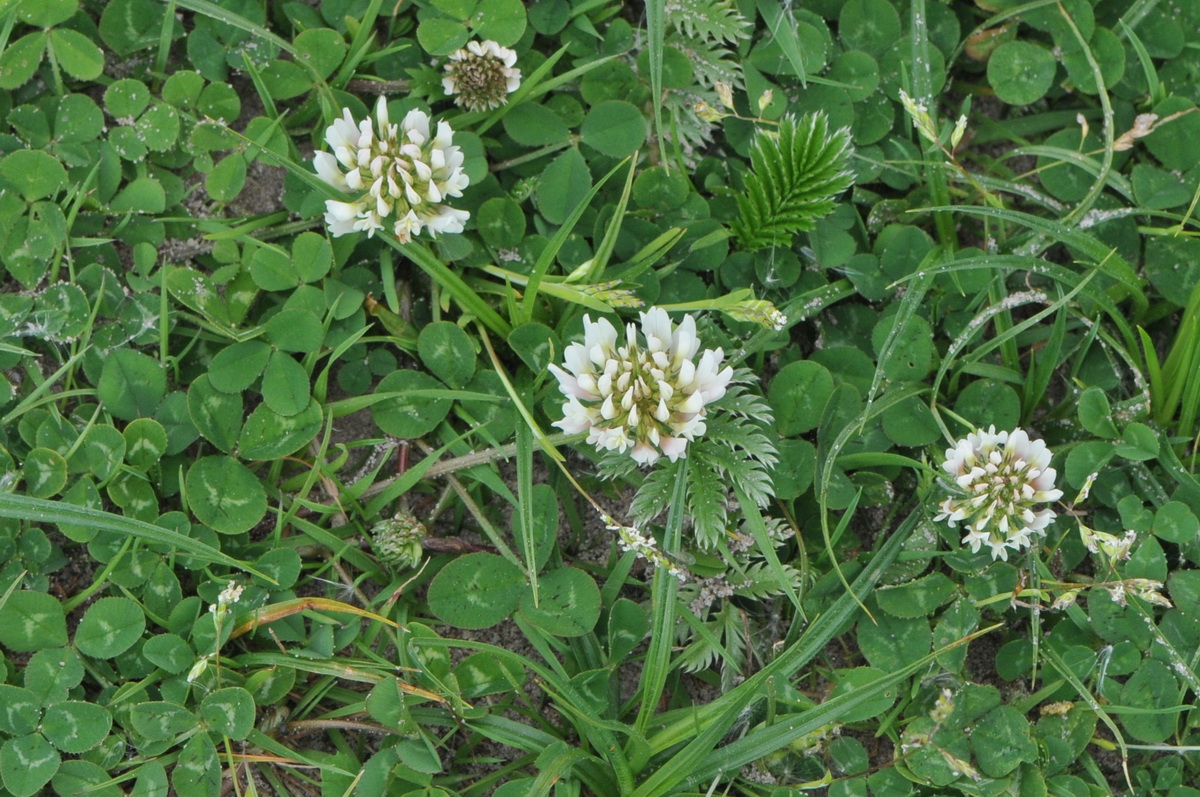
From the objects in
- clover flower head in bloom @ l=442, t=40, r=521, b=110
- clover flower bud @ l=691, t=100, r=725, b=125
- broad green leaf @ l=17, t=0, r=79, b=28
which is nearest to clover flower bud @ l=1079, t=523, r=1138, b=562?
clover flower bud @ l=691, t=100, r=725, b=125

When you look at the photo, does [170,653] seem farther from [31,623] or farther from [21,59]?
[21,59]

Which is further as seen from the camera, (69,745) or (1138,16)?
(1138,16)

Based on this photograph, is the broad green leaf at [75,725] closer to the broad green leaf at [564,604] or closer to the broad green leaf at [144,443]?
the broad green leaf at [144,443]

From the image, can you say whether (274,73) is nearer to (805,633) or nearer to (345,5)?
(345,5)

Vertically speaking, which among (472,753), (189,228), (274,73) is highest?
(274,73)

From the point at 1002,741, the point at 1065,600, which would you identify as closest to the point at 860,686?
the point at 1002,741

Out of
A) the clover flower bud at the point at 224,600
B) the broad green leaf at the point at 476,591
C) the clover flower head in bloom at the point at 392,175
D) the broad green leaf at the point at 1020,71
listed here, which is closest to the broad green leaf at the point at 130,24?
the clover flower head in bloom at the point at 392,175

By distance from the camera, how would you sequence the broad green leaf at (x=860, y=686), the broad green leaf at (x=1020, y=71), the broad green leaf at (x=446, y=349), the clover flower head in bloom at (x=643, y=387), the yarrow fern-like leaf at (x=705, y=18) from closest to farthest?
the clover flower head in bloom at (x=643, y=387), the broad green leaf at (x=860, y=686), the broad green leaf at (x=446, y=349), the yarrow fern-like leaf at (x=705, y=18), the broad green leaf at (x=1020, y=71)

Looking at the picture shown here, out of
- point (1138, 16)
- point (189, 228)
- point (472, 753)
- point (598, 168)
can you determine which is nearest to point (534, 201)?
point (598, 168)
